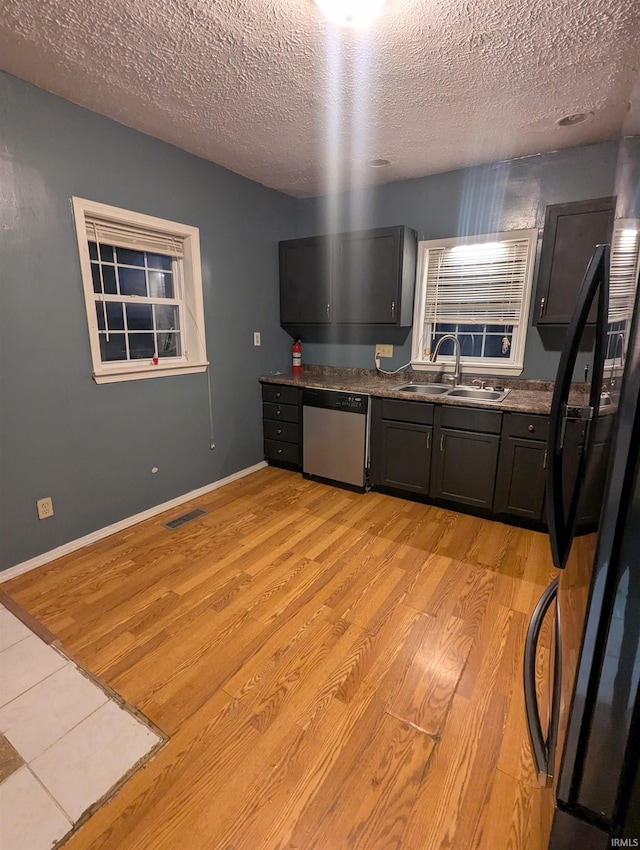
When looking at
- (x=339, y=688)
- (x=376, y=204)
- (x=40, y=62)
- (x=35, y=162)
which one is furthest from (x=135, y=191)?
(x=339, y=688)

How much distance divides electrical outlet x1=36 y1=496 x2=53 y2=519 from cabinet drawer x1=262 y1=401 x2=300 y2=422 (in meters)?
1.89

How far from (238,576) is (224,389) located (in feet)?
5.56

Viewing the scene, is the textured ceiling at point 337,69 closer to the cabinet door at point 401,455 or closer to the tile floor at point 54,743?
the cabinet door at point 401,455

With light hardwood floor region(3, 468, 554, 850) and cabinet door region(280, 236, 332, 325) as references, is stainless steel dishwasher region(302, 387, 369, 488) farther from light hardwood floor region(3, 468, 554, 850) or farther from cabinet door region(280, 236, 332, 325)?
cabinet door region(280, 236, 332, 325)

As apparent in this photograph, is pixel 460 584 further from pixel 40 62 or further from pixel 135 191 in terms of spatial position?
pixel 40 62

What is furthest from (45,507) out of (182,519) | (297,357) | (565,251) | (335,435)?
(565,251)

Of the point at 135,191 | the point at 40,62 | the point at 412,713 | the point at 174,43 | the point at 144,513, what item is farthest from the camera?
the point at 144,513

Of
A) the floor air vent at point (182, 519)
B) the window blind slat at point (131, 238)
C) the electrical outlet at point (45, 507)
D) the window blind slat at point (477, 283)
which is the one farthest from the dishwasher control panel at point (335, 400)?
the electrical outlet at point (45, 507)

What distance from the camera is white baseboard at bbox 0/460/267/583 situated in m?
2.21

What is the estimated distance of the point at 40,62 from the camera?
182cm

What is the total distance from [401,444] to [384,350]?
3.36 ft

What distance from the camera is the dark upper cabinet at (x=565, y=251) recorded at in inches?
94.3

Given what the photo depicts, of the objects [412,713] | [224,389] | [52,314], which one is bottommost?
[412,713]

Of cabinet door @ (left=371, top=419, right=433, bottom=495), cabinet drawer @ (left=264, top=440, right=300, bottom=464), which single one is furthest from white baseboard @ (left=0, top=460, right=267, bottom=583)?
cabinet door @ (left=371, top=419, right=433, bottom=495)
